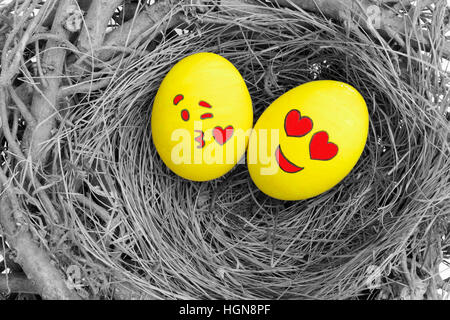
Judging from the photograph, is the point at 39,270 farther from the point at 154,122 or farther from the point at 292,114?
the point at 292,114

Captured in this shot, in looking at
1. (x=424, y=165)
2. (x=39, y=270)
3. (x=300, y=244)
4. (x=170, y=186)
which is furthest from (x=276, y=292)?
(x=39, y=270)

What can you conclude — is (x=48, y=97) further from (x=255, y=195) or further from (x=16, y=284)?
(x=255, y=195)

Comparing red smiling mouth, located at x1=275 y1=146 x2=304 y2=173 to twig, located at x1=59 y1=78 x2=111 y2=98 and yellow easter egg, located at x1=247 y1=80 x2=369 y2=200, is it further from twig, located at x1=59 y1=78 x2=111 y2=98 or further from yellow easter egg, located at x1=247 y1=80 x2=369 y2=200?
twig, located at x1=59 y1=78 x2=111 y2=98

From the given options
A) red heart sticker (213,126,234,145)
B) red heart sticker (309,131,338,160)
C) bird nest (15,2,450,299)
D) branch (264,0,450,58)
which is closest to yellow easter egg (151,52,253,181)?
red heart sticker (213,126,234,145)

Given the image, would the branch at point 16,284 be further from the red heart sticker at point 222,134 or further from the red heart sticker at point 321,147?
the red heart sticker at point 321,147

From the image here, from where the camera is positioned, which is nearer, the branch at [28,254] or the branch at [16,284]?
the branch at [28,254]

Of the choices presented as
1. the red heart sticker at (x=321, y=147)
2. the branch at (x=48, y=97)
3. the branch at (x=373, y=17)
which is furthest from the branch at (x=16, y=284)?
the branch at (x=373, y=17)
